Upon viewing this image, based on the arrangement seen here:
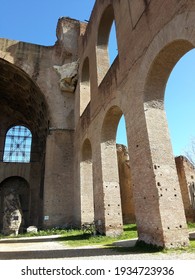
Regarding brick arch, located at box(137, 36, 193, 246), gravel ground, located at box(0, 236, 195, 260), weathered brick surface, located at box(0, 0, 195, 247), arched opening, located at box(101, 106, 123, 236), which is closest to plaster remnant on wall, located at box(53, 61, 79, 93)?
weathered brick surface, located at box(0, 0, 195, 247)

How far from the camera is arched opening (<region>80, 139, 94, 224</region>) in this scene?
459 inches

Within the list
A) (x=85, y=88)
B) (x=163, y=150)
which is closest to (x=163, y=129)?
(x=163, y=150)

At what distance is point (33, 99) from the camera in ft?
58.0

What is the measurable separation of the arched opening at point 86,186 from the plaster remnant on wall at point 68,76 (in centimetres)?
530

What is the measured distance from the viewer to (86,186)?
12.2 m

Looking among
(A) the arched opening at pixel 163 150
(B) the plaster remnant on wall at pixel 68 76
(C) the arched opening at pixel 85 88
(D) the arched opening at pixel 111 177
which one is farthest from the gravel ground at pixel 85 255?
(B) the plaster remnant on wall at pixel 68 76

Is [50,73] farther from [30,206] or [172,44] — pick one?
[172,44]

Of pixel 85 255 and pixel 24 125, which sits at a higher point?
pixel 24 125

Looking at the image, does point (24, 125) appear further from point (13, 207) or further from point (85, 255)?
point (85, 255)

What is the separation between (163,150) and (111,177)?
3.49m

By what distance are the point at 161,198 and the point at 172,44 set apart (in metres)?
3.67

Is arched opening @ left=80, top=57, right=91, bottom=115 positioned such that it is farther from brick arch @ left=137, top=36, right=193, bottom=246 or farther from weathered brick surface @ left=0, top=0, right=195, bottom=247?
brick arch @ left=137, top=36, right=193, bottom=246

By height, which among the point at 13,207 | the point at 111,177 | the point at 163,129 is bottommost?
the point at 13,207

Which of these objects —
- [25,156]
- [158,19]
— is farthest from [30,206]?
[158,19]
